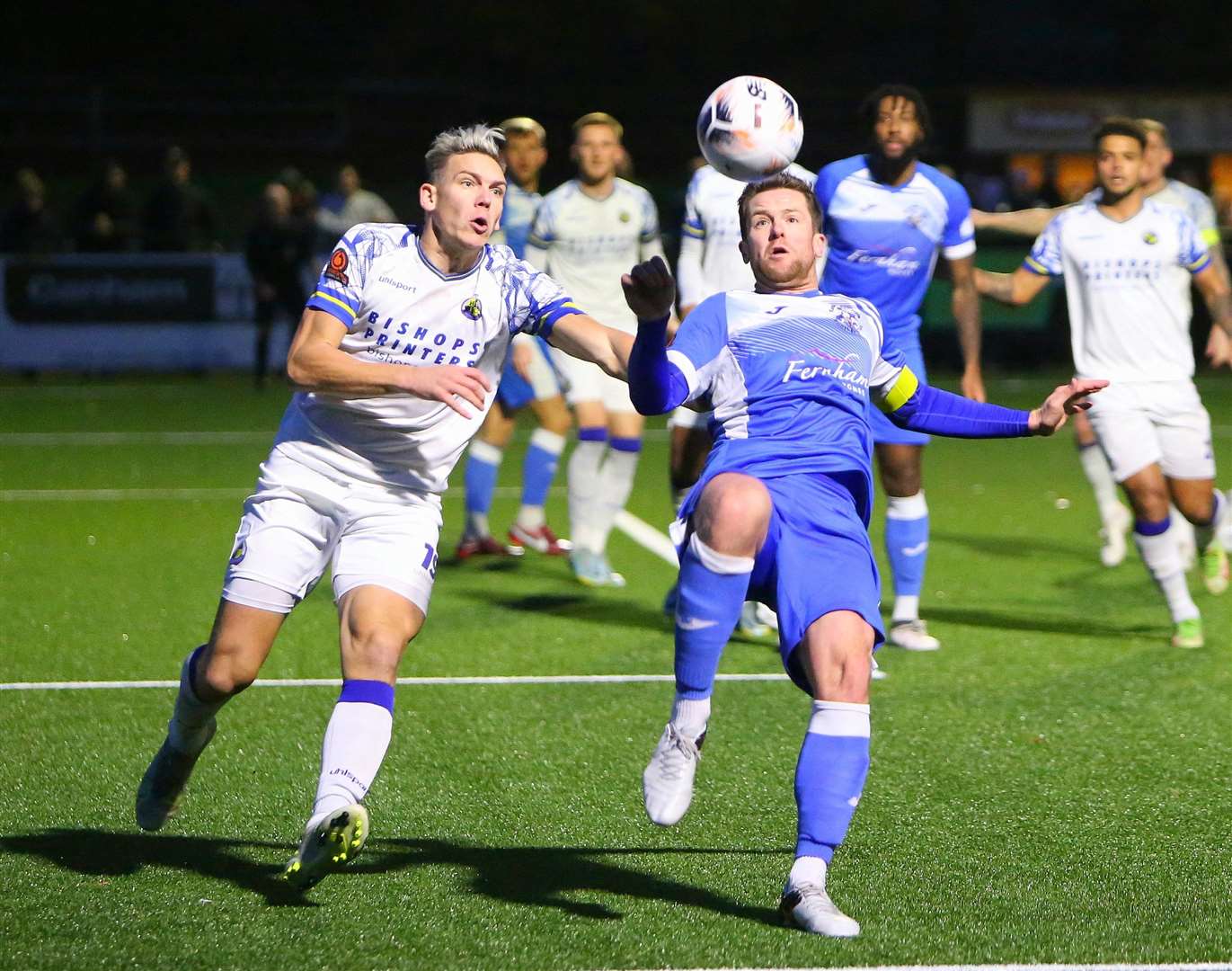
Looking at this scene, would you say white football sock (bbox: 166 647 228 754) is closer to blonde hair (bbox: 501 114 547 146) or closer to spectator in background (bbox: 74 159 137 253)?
blonde hair (bbox: 501 114 547 146)

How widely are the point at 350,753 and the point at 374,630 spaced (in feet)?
1.09

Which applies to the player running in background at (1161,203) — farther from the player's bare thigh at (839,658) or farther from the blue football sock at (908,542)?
the player's bare thigh at (839,658)

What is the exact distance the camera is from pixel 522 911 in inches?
178

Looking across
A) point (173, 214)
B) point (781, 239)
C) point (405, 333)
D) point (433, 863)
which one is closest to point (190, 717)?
point (433, 863)

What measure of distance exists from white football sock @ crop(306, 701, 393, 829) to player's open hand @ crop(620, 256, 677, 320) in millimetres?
1241

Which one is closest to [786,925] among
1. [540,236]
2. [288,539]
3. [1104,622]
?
[288,539]

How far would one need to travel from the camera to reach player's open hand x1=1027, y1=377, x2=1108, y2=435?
4656 millimetres

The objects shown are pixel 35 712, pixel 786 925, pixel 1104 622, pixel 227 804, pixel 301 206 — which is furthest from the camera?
pixel 301 206

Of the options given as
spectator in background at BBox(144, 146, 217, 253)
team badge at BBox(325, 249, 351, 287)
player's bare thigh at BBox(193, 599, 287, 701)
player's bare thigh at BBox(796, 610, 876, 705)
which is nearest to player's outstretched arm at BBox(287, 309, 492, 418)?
team badge at BBox(325, 249, 351, 287)

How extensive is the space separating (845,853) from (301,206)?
57.2ft

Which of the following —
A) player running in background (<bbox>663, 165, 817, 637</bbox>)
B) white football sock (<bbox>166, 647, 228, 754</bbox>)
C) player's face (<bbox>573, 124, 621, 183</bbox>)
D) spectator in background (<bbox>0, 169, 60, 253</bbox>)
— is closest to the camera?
white football sock (<bbox>166, 647, 228, 754</bbox>)

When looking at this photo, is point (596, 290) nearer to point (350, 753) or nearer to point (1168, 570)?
point (1168, 570)

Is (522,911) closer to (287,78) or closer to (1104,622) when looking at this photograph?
(1104,622)

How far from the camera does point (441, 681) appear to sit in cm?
723
